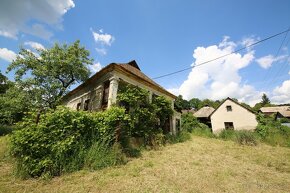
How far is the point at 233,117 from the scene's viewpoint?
22609 millimetres

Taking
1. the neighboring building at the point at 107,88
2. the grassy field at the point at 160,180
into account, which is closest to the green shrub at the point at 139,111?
the neighboring building at the point at 107,88

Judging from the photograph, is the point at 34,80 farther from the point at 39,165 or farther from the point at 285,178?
the point at 285,178

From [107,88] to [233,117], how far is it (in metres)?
19.7

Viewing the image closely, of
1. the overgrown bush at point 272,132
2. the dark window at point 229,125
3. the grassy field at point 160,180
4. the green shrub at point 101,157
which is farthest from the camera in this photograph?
the dark window at point 229,125

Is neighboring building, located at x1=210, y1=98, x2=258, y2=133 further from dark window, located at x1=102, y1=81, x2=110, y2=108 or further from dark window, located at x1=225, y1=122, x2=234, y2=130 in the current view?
dark window, located at x1=102, y1=81, x2=110, y2=108

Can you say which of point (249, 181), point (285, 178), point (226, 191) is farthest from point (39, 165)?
point (285, 178)

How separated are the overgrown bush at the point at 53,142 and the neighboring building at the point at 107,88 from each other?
12.1 feet

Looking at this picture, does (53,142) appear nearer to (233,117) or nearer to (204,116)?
(233,117)

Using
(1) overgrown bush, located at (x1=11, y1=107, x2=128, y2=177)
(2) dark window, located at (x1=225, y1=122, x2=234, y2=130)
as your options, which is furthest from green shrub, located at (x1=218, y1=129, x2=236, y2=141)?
(1) overgrown bush, located at (x1=11, y1=107, x2=128, y2=177)

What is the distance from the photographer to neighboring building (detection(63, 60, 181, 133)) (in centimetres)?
961

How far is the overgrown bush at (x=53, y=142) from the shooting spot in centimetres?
442

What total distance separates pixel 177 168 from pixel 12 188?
186 inches

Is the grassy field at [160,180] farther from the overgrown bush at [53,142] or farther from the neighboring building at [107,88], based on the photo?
the neighboring building at [107,88]

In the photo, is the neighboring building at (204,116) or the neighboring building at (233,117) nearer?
the neighboring building at (233,117)
